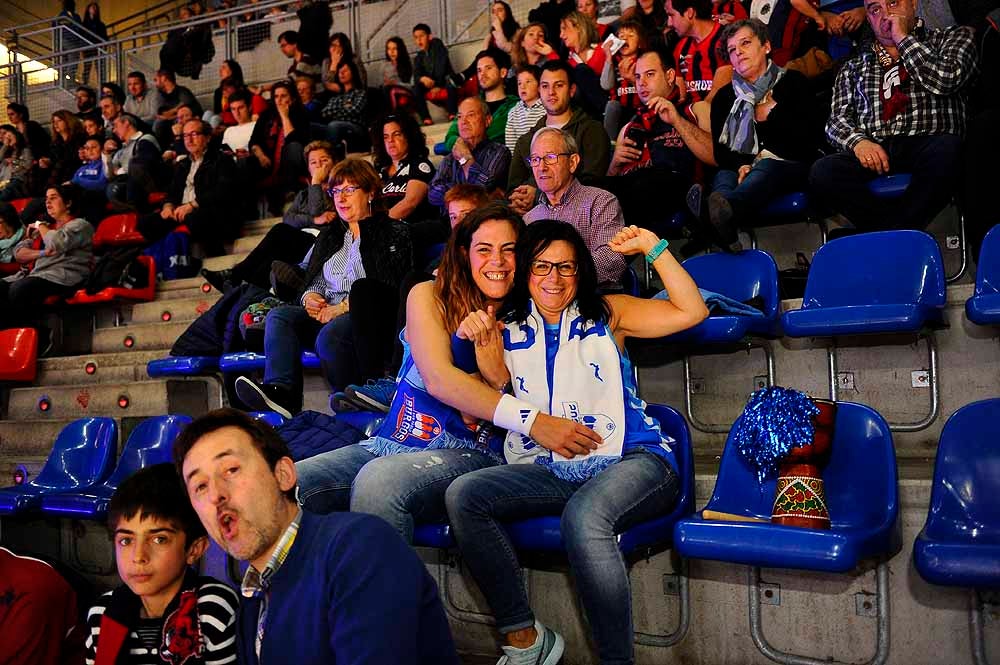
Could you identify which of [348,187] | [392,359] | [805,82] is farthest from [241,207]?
[805,82]

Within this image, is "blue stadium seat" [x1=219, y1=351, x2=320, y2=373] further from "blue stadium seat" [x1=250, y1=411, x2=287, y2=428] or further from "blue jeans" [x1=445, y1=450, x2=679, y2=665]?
"blue jeans" [x1=445, y1=450, x2=679, y2=665]

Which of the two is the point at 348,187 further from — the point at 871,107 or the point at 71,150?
the point at 71,150

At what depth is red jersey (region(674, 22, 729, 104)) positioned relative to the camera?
4.34 metres

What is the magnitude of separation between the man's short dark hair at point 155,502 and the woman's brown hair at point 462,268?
2.88 ft

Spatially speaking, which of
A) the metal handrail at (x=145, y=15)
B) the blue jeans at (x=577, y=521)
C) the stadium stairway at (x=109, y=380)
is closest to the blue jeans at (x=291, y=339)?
the stadium stairway at (x=109, y=380)

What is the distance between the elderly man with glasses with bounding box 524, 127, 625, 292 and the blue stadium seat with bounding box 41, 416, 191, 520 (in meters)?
1.72

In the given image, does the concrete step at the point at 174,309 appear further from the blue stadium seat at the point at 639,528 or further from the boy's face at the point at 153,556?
the boy's face at the point at 153,556

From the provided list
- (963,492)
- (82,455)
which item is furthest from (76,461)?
(963,492)

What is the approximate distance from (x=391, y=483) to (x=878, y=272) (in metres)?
1.80

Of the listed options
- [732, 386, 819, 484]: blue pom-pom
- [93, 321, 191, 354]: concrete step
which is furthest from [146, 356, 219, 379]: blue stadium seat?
[732, 386, 819, 484]: blue pom-pom

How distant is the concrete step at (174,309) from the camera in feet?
17.1

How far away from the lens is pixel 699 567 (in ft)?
8.13

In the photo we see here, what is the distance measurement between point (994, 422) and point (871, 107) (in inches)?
71.3

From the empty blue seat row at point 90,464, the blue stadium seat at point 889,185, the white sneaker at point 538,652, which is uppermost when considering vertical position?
the blue stadium seat at point 889,185
